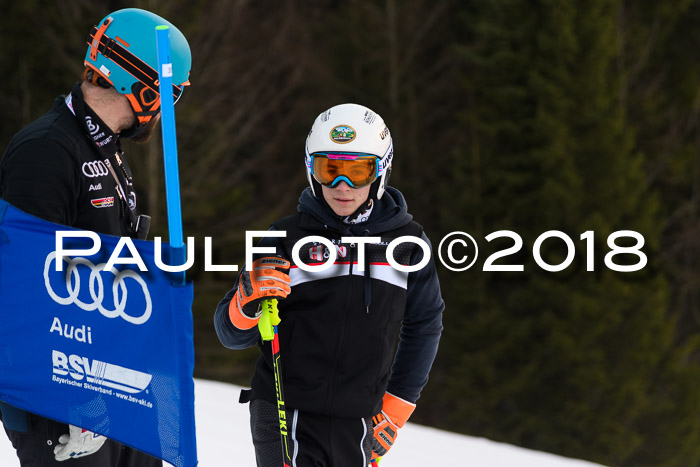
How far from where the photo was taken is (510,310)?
2442 cm

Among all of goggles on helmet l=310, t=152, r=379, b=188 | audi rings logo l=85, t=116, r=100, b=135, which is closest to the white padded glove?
audi rings logo l=85, t=116, r=100, b=135

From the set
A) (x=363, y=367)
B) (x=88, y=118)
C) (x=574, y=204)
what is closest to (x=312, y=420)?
(x=363, y=367)

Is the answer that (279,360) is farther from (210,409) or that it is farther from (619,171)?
(619,171)

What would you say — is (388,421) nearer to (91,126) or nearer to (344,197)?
(344,197)

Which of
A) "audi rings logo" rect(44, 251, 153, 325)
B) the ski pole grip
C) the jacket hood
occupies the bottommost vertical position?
the ski pole grip

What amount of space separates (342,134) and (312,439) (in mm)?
1137

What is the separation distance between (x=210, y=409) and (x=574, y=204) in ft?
59.2

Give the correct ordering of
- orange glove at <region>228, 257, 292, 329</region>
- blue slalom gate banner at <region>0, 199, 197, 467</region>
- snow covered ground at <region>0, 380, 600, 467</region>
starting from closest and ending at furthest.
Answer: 1. blue slalom gate banner at <region>0, 199, 197, 467</region>
2. orange glove at <region>228, 257, 292, 329</region>
3. snow covered ground at <region>0, 380, 600, 467</region>

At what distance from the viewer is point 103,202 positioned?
305cm

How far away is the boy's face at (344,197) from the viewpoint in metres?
3.29

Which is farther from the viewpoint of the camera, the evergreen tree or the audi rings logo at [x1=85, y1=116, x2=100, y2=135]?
the evergreen tree

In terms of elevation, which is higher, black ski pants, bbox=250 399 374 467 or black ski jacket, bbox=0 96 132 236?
black ski jacket, bbox=0 96 132 236

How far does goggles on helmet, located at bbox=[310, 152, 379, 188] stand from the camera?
10.8ft

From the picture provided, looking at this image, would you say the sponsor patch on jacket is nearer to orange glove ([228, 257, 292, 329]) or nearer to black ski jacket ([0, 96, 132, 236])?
black ski jacket ([0, 96, 132, 236])
